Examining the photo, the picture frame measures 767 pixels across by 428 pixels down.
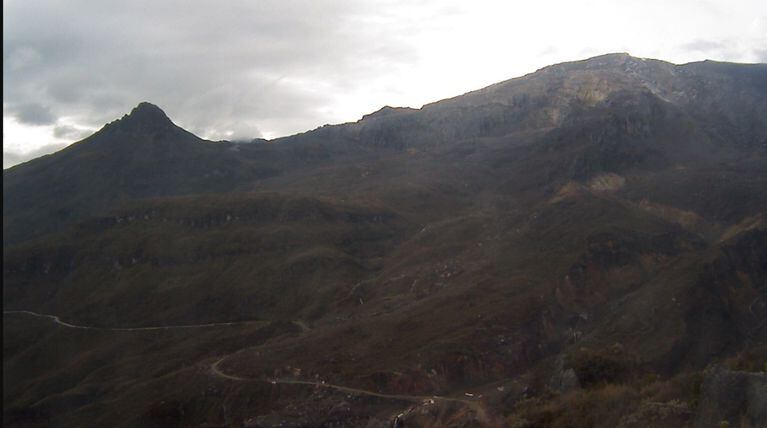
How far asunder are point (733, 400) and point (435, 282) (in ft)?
227

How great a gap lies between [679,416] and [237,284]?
95.2 metres

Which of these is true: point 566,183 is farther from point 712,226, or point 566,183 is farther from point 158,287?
point 158,287

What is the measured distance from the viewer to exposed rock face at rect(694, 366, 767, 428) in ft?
58.0

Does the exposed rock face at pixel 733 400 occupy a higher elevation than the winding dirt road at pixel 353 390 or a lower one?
higher

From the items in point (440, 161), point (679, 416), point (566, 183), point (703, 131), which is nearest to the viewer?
point (679, 416)

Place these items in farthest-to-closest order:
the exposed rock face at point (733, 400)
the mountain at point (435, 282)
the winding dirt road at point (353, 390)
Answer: the mountain at point (435, 282) < the winding dirt road at point (353, 390) < the exposed rock face at point (733, 400)

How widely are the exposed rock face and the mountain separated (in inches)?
2.3

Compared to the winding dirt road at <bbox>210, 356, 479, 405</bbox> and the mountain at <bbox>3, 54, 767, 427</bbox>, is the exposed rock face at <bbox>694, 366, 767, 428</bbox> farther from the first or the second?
the winding dirt road at <bbox>210, 356, 479, 405</bbox>

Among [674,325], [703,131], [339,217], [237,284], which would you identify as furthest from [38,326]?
[703,131]

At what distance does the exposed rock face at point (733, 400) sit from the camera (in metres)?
17.7

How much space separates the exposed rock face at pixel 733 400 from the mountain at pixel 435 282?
0.06m

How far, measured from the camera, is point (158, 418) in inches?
2394

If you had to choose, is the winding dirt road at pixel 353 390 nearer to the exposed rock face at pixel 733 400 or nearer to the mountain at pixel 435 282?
the mountain at pixel 435 282

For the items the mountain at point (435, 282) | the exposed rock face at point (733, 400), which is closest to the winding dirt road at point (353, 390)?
the mountain at point (435, 282)
